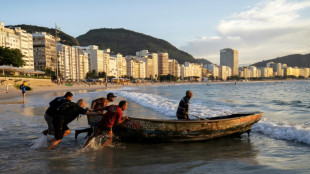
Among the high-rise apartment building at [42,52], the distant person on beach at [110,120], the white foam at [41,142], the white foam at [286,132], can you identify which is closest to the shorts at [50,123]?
the white foam at [41,142]

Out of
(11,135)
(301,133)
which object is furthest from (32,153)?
(301,133)

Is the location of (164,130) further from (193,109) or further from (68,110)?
(193,109)

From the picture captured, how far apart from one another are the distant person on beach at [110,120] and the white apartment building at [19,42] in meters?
86.7

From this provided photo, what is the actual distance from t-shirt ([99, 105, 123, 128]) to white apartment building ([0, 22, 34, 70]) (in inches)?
3419

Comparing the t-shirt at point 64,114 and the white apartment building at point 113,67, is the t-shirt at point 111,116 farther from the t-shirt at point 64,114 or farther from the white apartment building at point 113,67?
the white apartment building at point 113,67

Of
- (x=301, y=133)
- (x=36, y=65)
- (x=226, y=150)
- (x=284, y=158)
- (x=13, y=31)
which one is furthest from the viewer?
(x=36, y=65)

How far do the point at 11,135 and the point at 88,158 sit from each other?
13.0 feet

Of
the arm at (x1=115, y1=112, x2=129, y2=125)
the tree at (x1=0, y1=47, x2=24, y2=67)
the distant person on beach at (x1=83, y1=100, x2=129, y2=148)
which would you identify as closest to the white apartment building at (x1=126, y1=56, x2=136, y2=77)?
the tree at (x1=0, y1=47, x2=24, y2=67)

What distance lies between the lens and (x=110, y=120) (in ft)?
23.6

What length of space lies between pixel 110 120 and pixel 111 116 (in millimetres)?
109

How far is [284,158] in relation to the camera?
6.42 meters

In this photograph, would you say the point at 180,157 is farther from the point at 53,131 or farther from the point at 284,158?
the point at 53,131

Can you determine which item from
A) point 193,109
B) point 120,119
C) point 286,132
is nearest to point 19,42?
point 193,109

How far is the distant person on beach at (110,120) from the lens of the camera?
716 centimetres
